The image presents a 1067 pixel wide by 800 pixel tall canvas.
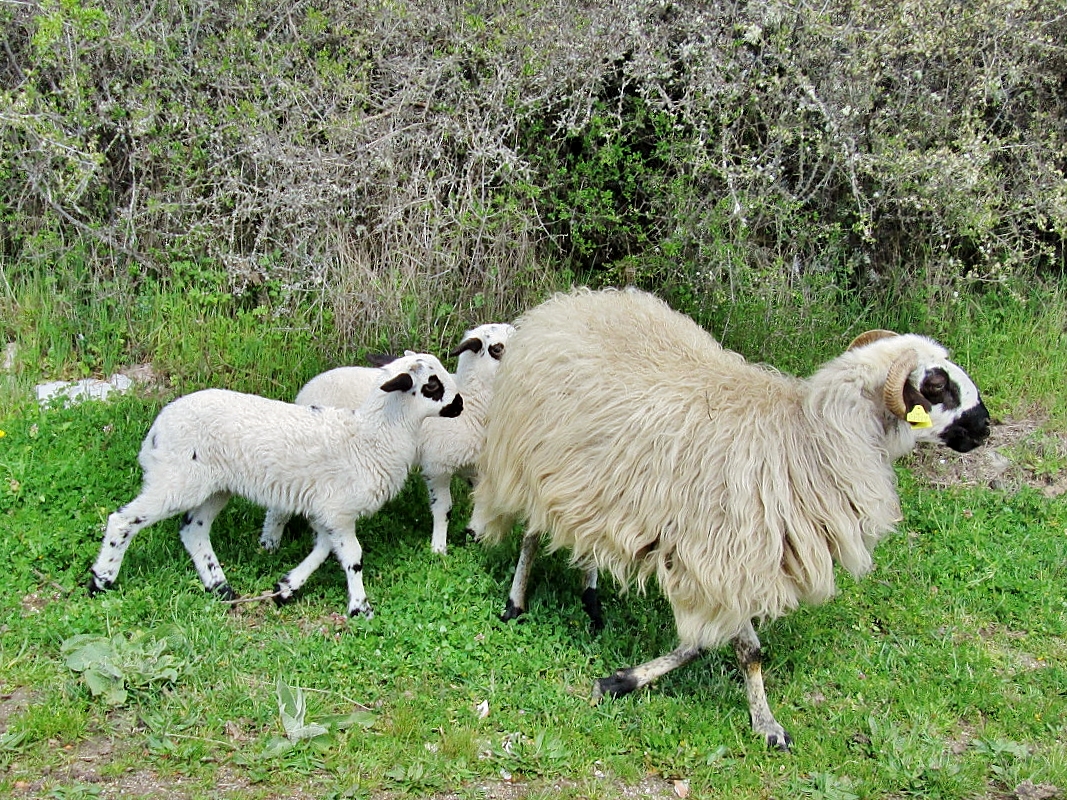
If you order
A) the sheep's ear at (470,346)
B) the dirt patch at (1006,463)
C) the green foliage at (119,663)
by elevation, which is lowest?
the green foliage at (119,663)

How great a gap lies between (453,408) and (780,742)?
2116 mm

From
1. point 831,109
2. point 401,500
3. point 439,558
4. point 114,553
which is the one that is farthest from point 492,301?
point 114,553

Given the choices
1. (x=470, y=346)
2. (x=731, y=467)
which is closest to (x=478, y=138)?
(x=470, y=346)

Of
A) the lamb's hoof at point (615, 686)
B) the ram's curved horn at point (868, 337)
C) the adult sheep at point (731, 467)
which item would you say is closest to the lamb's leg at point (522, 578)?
the adult sheep at point (731, 467)

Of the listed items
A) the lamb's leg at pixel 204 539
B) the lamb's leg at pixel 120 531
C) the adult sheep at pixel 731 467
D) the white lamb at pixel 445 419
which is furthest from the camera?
the white lamb at pixel 445 419

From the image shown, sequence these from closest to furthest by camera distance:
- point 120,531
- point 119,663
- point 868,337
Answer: point 119,663, point 868,337, point 120,531

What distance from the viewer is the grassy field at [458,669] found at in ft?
12.5

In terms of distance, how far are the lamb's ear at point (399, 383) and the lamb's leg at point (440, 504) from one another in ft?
2.86

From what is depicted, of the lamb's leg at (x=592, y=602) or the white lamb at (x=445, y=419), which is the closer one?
the lamb's leg at (x=592, y=602)

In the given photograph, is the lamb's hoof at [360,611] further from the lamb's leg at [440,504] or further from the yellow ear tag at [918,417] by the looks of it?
the yellow ear tag at [918,417]

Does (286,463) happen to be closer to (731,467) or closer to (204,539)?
(204,539)

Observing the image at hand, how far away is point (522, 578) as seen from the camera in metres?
4.99

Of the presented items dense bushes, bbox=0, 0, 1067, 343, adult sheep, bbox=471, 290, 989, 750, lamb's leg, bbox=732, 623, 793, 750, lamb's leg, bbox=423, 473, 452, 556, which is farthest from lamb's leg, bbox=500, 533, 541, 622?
dense bushes, bbox=0, 0, 1067, 343

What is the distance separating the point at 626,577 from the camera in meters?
4.36
